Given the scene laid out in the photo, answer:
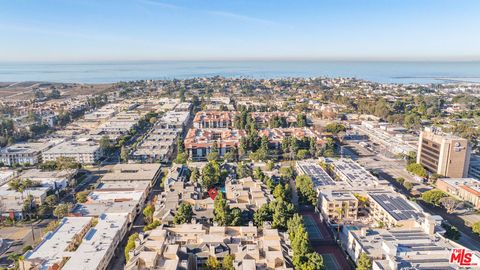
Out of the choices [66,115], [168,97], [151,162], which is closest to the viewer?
[151,162]

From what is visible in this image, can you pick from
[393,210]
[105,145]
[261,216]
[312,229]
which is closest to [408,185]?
[393,210]

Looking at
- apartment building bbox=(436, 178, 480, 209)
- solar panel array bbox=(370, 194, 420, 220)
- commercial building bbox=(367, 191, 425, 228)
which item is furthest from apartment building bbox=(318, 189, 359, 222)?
apartment building bbox=(436, 178, 480, 209)

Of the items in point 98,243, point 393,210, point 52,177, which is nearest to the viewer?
point 98,243

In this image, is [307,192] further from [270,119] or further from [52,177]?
[270,119]

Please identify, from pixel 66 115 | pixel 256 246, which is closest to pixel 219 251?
pixel 256 246

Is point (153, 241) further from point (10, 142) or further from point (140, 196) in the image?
point (10, 142)

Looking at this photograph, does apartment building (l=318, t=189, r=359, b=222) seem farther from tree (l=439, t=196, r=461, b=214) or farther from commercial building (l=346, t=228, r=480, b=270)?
tree (l=439, t=196, r=461, b=214)
